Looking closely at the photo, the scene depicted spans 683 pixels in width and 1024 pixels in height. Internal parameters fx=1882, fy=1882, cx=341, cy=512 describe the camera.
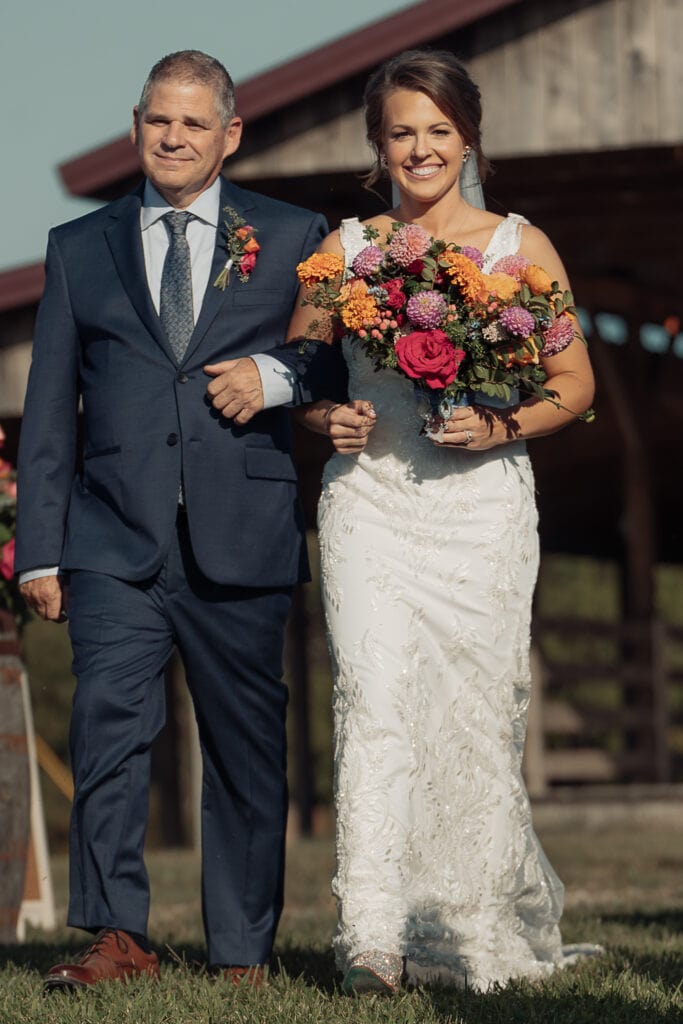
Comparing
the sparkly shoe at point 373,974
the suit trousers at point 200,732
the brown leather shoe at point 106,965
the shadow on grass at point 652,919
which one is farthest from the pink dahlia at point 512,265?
the shadow on grass at point 652,919

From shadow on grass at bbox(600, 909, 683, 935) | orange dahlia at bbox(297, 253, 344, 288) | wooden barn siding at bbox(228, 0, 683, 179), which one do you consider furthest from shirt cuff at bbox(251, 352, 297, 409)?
wooden barn siding at bbox(228, 0, 683, 179)

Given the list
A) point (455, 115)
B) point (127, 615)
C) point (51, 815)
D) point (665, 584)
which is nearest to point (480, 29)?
point (455, 115)

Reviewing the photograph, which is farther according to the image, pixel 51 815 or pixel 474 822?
pixel 51 815

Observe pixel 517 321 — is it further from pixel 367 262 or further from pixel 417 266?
pixel 367 262

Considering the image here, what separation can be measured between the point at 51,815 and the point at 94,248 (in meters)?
27.1

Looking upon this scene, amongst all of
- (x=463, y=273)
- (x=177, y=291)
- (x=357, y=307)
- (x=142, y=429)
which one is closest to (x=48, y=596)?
(x=142, y=429)

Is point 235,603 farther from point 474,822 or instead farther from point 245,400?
point 474,822

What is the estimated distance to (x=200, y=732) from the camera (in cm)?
523

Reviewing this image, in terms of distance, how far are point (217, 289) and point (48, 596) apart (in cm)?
95

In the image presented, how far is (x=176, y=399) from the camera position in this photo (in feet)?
16.6

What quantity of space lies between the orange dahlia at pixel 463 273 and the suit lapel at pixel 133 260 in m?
0.79

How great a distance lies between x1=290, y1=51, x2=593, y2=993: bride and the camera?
16.3 feet

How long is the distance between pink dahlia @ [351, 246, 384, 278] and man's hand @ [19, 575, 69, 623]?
117 cm

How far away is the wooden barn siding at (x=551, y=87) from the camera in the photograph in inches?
428
